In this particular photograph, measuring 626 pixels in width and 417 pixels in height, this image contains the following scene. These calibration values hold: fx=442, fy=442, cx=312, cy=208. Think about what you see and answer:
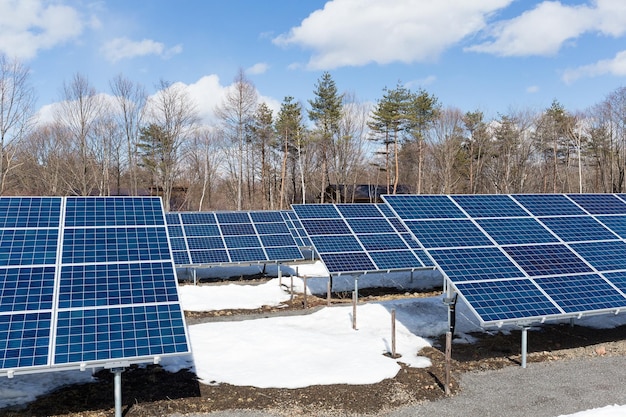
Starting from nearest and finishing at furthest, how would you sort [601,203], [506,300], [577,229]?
[506,300] → [577,229] → [601,203]

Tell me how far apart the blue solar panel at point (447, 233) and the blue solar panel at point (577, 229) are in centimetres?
290

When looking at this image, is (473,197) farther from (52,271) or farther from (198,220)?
(198,220)

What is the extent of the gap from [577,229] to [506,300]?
5925mm

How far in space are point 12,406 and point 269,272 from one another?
1579 centimetres

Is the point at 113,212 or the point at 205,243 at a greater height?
the point at 113,212

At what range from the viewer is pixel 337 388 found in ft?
32.1

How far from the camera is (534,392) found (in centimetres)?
951

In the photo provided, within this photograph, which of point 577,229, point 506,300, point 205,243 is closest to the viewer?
point 506,300

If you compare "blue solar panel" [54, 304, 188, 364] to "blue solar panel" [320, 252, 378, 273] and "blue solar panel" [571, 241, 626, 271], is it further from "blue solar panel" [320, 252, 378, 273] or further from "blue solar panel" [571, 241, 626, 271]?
"blue solar panel" [571, 241, 626, 271]

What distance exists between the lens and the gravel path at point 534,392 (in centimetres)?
870

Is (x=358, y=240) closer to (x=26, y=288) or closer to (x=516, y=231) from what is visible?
(x=516, y=231)

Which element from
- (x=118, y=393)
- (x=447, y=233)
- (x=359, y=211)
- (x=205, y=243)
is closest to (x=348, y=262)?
(x=447, y=233)

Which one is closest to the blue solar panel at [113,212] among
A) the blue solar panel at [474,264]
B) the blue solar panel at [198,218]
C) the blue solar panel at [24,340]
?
the blue solar panel at [24,340]

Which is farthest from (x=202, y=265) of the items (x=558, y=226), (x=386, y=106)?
(x=386, y=106)
